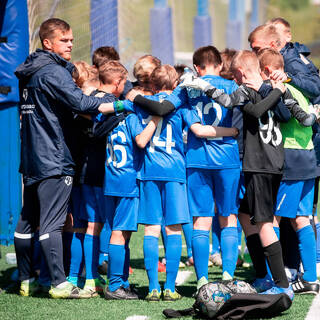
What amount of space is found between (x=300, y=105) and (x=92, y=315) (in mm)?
2151

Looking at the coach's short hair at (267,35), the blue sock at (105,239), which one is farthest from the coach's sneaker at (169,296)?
the coach's short hair at (267,35)

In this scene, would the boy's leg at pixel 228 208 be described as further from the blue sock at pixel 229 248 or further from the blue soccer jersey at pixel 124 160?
the blue soccer jersey at pixel 124 160

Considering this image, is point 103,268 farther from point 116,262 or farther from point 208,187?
point 208,187

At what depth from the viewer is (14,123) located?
7406 mm

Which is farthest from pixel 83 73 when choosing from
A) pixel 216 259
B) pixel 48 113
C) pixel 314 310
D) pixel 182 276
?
pixel 314 310

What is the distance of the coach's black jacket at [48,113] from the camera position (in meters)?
5.37

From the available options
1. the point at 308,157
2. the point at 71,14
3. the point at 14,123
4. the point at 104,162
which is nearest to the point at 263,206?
the point at 308,157

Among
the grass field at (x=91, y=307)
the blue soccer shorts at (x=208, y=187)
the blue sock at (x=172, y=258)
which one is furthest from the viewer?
the blue soccer shorts at (x=208, y=187)

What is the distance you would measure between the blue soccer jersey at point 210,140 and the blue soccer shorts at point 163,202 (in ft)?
0.78

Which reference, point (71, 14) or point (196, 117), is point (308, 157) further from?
point (71, 14)

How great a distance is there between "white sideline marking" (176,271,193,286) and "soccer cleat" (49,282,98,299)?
2.75 ft

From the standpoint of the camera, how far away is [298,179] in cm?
542

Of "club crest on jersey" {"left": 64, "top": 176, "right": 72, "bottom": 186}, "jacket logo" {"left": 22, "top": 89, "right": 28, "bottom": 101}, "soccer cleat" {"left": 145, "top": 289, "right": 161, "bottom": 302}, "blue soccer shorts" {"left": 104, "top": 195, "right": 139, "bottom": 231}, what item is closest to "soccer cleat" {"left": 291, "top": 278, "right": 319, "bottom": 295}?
"soccer cleat" {"left": 145, "top": 289, "right": 161, "bottom": 302}

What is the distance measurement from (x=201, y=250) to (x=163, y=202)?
0.45m
